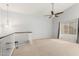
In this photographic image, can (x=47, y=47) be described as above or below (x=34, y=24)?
below

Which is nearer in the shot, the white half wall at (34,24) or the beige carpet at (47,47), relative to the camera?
the white half wall at (34,24)

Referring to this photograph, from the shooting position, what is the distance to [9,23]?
2.11 metres

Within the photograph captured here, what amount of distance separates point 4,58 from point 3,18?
99 cm

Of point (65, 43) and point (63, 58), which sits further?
point (65, 43)

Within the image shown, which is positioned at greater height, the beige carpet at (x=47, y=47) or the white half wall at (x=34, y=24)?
the white half wall at (x=34, y=24)

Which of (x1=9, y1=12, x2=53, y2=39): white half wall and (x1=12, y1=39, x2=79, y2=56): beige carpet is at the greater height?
(x1=9, y1=12, x2=53, y2=39): white half wall

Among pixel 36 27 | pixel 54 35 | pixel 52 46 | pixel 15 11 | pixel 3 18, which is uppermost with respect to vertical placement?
pixel 15 11

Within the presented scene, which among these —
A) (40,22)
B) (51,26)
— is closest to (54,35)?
(51,26)

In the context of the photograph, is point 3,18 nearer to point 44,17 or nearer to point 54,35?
point 44,17

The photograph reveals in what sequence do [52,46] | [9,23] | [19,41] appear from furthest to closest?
1. [52,46]
2. [19,41]
3. [9,23]

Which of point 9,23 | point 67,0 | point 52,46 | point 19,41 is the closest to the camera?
point 67,0

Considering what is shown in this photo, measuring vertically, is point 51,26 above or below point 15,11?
below

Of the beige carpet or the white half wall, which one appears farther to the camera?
the beige carpet

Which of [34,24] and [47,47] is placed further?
[47,47]
